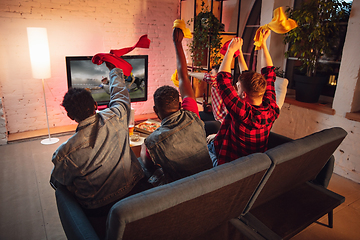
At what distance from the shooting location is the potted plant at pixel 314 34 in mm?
2840

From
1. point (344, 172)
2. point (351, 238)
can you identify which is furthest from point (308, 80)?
point (351, 238)

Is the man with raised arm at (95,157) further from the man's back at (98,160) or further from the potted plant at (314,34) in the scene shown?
the potted plant at (314,34)

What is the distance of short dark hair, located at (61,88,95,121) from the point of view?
1366 mm

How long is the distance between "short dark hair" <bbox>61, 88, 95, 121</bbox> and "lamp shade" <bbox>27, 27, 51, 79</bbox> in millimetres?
2482

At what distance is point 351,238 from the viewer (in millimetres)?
1988

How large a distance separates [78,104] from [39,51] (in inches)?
101

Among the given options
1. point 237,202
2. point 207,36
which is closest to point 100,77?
point 207,36

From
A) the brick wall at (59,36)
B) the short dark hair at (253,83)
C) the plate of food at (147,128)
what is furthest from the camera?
the brick wall at (59,36)

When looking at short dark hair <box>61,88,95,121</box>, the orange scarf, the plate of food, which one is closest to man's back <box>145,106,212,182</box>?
short dark hair <box>61,88,95,121</box>

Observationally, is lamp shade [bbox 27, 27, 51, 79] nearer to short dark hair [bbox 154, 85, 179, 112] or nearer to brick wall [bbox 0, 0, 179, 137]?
brick wall [bbox 0, 0, 179, 137]

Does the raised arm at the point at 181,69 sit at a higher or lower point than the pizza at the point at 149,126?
higher

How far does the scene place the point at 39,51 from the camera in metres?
3.40

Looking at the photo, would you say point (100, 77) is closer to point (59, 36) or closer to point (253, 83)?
point (59, 36)

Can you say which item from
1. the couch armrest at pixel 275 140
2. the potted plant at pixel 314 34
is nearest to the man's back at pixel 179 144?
the couch armrest at pixel 275 140
